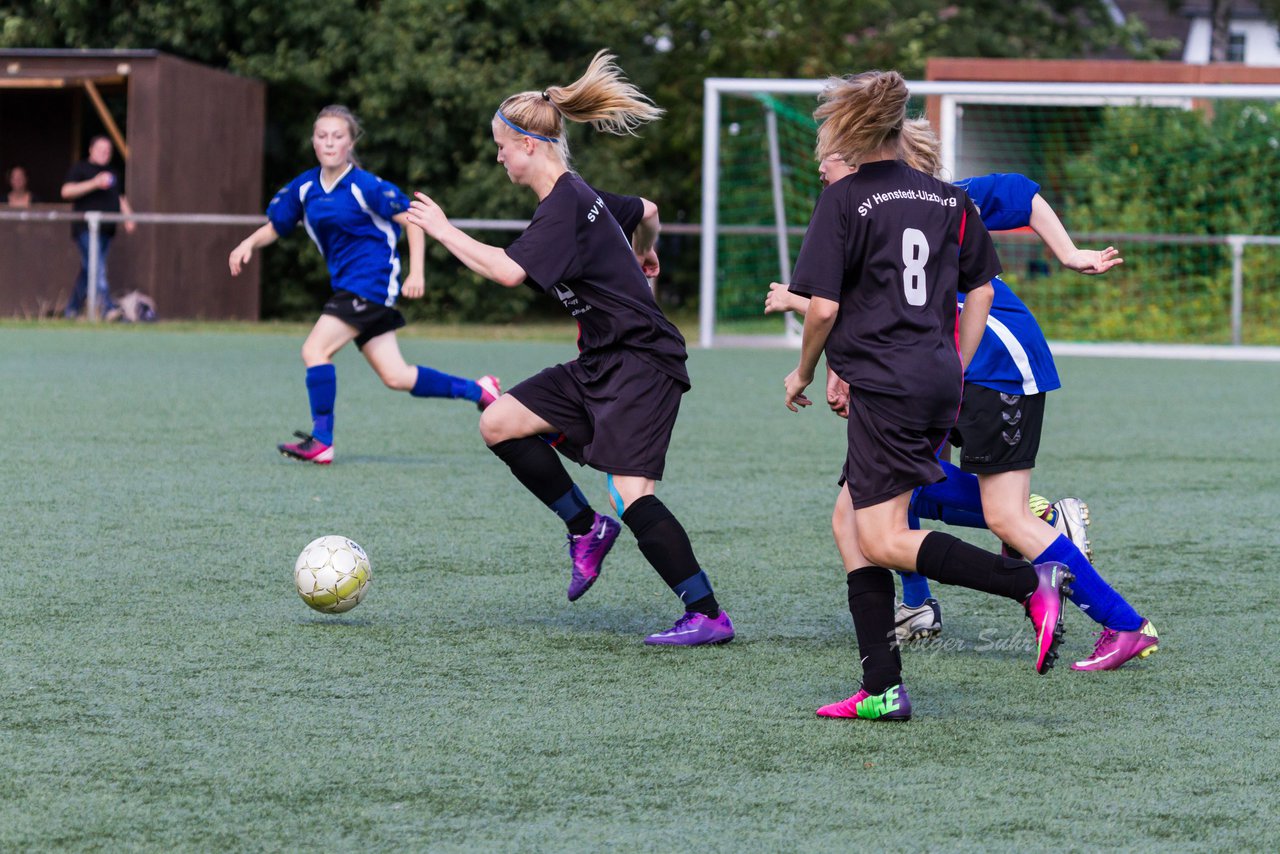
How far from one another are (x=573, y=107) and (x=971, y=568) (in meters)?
1.75

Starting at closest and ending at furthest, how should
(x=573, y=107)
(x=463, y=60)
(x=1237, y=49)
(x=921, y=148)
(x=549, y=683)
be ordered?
(x=921, y=148)
(x=549, y=683)
(x=573, y=107)
(x=463, y=60)
(x=1237, y=49)

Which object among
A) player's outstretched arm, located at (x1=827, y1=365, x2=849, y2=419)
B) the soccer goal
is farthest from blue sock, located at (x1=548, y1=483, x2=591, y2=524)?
the soccer goal

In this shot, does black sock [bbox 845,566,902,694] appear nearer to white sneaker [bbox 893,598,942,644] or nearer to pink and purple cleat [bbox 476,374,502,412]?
white sneaker [bbox 893,598,942,644]

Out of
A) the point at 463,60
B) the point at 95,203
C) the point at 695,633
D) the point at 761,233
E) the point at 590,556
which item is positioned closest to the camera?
the point at 695,633

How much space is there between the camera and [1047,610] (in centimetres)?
375

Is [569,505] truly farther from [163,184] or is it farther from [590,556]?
[163,184]

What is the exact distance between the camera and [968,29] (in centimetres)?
2638

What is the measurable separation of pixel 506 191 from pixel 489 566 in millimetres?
16550

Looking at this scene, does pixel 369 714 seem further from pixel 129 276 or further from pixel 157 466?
pixel 129 276

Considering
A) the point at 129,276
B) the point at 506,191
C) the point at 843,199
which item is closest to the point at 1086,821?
the point at 843,199

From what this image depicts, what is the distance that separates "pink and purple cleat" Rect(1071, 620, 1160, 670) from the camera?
435 centimetres

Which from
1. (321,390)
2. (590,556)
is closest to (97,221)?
(321,390)

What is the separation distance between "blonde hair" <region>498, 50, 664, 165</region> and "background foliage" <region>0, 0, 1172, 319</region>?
16733mm

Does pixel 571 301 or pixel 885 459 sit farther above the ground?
pixel 571 301
